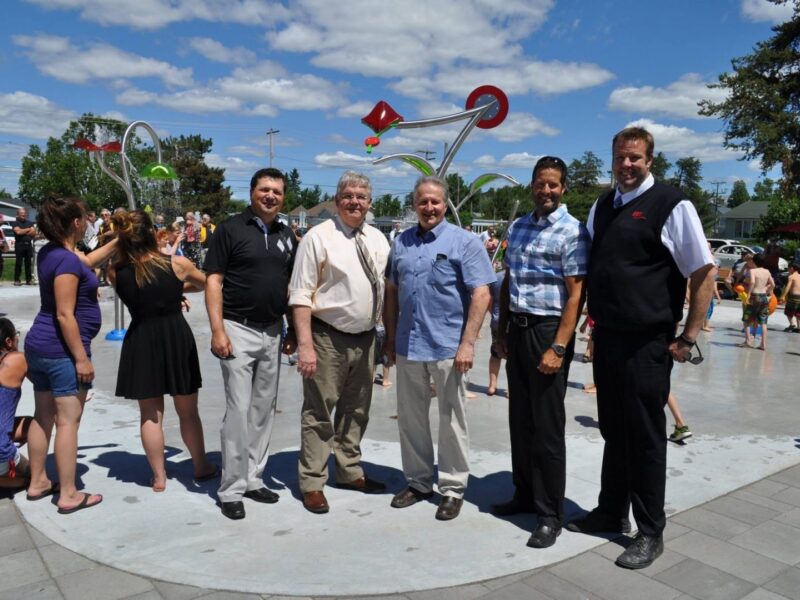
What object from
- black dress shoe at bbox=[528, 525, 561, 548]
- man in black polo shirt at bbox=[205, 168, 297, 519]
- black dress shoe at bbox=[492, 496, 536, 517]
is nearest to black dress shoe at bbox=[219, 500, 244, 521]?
man in black polo shirt at bbox=[205, 168, 297, 519]

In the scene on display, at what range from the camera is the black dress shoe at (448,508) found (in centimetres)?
368

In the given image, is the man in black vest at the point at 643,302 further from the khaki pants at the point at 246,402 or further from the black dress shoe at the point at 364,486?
the khaki pants at the point at 246,402

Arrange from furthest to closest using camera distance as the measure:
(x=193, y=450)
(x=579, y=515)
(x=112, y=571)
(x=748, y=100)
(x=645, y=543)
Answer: (x=748, y=100) < (x=193, y=450) < (x=579, y=515) < (x=645, y=543) < (x=112, y=571)

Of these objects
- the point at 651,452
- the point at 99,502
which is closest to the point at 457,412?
the point at 651,452

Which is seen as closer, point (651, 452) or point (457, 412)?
point (651, 452)

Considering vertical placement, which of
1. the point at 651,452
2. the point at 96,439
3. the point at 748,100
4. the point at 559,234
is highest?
the point at 748,100

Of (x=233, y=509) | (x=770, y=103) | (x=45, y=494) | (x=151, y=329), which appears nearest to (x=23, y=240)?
(x=45, y=494)

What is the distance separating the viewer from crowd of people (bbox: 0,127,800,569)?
10.6 ft

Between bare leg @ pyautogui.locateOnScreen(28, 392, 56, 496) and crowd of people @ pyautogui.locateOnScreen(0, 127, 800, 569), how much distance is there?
0.01 metres

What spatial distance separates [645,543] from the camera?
323cm

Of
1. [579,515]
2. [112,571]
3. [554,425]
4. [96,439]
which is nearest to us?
[112,571]

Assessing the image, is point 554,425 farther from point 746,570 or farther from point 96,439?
point 96,439

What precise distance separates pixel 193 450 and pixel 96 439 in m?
1.29

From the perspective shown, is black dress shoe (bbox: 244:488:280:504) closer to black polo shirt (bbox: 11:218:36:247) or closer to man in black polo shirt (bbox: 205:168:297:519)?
man in black polo shirt (bbox: 205:168:297:519)
